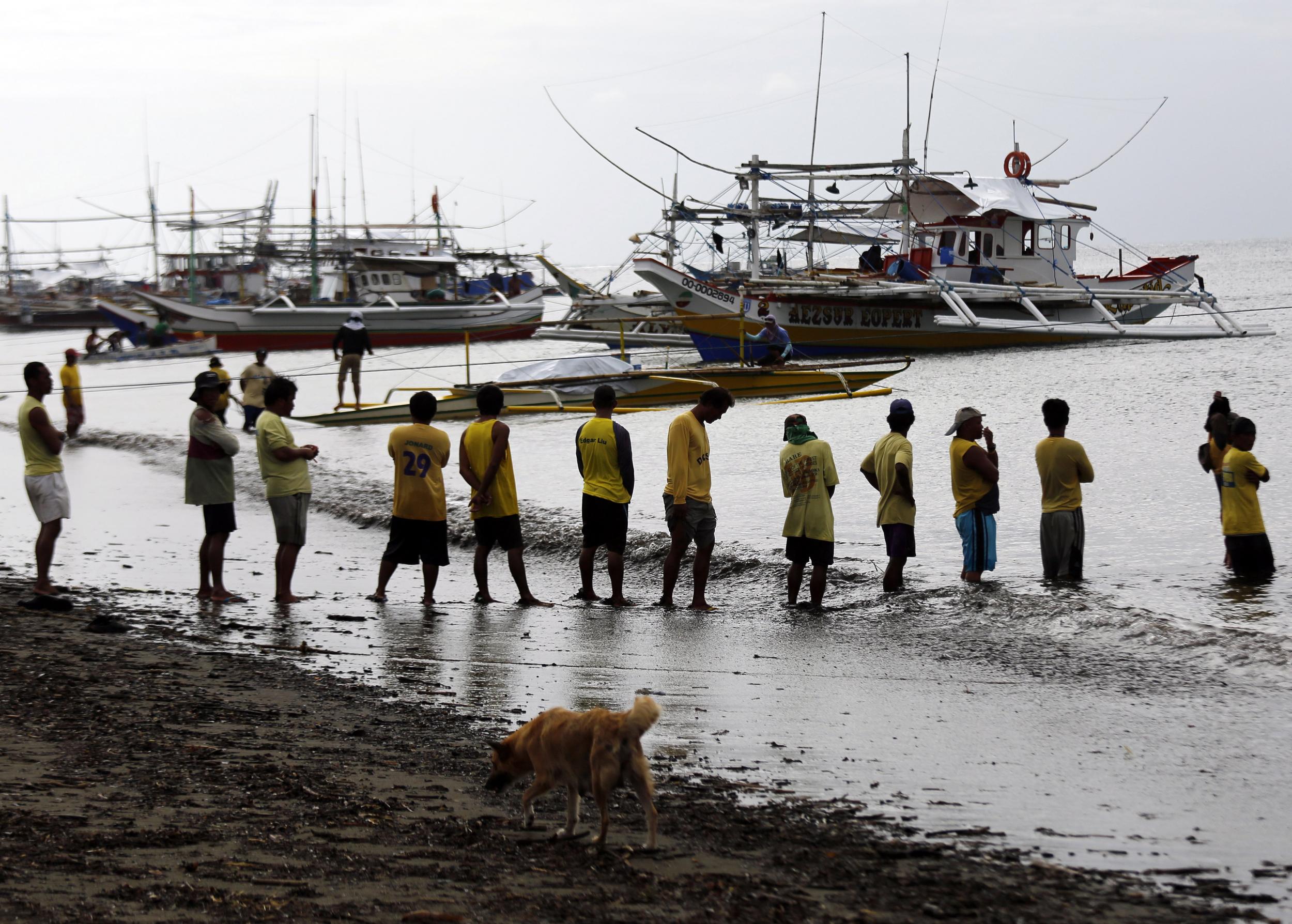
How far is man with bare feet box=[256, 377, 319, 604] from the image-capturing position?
8109mm

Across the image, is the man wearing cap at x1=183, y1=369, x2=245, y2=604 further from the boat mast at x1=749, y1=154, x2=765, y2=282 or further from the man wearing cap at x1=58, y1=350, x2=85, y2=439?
the boat mast at x1=749, y1=154, x2=765, y2=282

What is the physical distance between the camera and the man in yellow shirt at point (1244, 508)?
828 cm

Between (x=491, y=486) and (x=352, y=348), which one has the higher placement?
(x=352, y=348)

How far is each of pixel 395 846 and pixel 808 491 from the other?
4.83 m

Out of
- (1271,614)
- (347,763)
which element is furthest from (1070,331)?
(347,763)

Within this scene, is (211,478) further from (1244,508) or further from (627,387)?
(627,387)

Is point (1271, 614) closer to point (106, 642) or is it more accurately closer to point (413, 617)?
point (413, 617)

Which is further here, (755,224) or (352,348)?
(755,224)

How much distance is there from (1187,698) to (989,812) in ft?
7.03

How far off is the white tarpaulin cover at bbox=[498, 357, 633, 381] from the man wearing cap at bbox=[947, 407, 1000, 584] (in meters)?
13.8

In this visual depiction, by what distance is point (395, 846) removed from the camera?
3.82 meters

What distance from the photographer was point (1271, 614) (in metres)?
7.95

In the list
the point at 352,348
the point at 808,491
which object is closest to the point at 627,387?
the point at 352,348

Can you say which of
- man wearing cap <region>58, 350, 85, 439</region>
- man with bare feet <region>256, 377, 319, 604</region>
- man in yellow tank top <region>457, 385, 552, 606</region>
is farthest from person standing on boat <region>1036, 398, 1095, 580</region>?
man wearing cap <region>58, 350, 85, 439</region>
